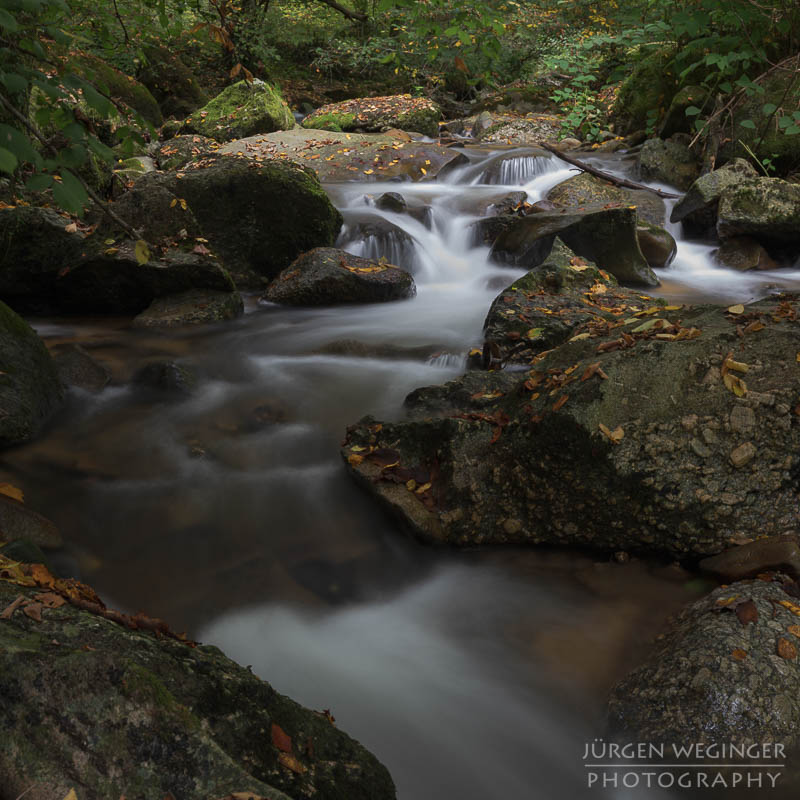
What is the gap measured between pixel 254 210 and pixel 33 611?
244 inches

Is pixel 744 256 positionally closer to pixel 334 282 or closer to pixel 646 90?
pixel 334 282

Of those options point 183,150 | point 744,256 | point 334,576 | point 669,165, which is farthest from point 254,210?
point 669,165

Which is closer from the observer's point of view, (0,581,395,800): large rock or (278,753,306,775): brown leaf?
(0,581,395,800): large rock

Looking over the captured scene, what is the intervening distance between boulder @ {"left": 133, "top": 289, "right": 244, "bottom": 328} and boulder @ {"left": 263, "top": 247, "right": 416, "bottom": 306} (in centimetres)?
65

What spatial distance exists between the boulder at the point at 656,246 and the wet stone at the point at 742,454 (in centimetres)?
585

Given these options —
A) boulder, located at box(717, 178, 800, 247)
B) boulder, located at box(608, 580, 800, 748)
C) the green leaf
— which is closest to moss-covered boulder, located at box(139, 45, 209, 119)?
boulder, located at box(717, 178, 800, 247)

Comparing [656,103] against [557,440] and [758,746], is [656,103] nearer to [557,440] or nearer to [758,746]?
[557,440]

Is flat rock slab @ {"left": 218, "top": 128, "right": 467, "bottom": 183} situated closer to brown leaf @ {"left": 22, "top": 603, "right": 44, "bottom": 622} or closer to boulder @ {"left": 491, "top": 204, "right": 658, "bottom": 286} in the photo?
boulder @ {"left": 491, "top": 204, "right": 658, "bottom": 286}

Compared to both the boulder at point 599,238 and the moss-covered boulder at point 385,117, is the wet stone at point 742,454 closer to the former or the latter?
the boulder at point 599,238

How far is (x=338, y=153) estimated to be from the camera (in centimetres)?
1233

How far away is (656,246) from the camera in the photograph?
827 cm

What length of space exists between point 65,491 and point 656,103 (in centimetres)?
1204

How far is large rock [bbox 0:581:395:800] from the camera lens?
1.48 metres

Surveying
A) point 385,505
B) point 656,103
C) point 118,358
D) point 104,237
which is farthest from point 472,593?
point 656,103
